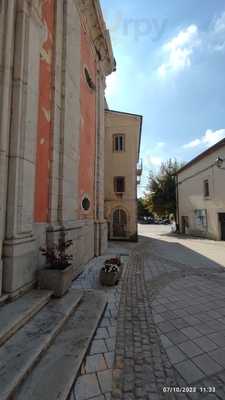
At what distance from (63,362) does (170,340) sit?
1.48m

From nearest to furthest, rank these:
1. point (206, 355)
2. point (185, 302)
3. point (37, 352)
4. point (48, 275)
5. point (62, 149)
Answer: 1. point (37, 352)
2. point (206, 355)
3. point (48, 275)
4. point (185, 302)
5. point (62, 149)

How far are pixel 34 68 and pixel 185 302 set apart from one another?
5.28 m

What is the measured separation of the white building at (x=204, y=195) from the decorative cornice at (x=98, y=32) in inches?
357

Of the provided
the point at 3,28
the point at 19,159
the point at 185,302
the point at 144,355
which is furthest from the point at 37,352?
the point at 3,28

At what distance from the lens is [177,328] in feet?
10.4

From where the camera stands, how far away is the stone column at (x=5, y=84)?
320 centimetres

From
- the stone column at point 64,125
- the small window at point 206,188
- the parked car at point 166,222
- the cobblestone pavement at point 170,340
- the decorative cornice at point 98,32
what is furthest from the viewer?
the parked car at point 166,222

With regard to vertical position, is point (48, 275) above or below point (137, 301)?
above

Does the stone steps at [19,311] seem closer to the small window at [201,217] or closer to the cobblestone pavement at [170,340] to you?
the cobblestone pavement at [170,340]

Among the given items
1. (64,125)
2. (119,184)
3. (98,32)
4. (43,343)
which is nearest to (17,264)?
(43,343)

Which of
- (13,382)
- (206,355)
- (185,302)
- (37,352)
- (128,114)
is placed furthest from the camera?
(128,114)

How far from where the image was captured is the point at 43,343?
Answer: 7.68 feet

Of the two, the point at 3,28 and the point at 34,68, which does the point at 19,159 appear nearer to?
the point at 34,68

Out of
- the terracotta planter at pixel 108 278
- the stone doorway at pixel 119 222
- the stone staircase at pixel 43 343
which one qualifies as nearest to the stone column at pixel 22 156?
the stone staircase at pixel 43 343
